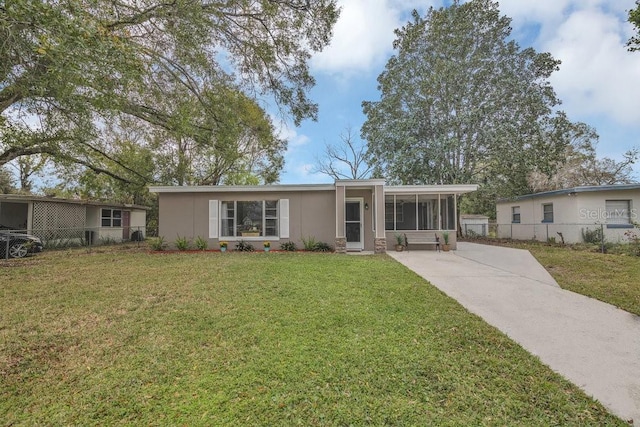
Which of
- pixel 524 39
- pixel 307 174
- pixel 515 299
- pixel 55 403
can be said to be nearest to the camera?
pixel 55 403

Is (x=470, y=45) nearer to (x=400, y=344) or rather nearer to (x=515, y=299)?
(x=515, y=299)

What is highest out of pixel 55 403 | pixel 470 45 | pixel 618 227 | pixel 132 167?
pixel 470 45

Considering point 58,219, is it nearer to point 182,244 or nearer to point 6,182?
point 182,244

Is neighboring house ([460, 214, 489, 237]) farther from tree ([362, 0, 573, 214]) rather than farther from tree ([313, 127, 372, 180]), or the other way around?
tree ([313, 127, 372, 180])

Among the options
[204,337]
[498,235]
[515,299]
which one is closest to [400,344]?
[204,337]

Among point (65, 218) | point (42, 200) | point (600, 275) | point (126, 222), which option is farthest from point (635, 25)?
point (126, 222)

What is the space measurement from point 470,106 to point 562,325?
14.8m

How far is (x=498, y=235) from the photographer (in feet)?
59.2

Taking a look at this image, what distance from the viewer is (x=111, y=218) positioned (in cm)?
1745

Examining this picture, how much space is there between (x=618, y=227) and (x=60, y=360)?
Result: 17.4 m

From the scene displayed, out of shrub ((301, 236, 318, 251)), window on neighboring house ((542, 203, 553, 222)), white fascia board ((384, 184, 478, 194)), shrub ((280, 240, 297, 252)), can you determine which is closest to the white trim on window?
shrub ((280, 240, 297, 252))

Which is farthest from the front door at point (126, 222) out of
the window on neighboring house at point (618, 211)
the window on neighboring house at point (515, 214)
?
the window on neighboring house at point (618, 211)

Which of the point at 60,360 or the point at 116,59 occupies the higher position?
the point at 116,59

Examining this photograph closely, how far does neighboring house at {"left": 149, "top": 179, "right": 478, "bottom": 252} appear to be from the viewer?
11500mm
